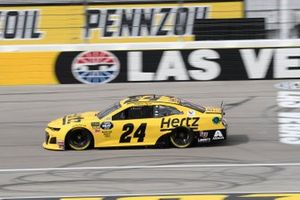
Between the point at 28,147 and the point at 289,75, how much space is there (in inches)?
351

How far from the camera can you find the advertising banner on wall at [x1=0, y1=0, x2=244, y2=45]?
2361 centimetres

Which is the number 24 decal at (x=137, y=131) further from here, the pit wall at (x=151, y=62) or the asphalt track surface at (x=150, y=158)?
the pit wall at (x=151, y=62)

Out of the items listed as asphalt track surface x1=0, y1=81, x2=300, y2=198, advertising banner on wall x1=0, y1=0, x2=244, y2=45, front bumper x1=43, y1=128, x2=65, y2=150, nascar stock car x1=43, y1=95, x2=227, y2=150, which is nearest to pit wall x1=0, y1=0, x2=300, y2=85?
asphalt track surface x1=0, y1=81, x2=300, y2=198

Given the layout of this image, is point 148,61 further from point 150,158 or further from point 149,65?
point 150,158

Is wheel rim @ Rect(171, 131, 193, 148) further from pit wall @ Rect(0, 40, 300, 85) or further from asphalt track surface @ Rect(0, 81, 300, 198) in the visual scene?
pit wall @ Rect(0, 40, 300, 85)

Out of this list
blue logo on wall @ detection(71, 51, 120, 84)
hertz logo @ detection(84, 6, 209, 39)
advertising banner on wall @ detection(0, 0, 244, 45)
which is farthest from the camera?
hertz logo @ detection(84, 6, 209, 39)

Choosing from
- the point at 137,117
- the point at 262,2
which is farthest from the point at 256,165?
the point at 262,2

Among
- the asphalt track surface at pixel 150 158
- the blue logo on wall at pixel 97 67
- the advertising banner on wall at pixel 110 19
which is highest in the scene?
the advertising banner on wall at pixel 110 19

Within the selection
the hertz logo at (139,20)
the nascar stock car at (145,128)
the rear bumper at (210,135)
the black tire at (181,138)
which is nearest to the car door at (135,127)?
the nascar stock car at (145,128)

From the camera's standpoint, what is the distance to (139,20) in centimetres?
2500

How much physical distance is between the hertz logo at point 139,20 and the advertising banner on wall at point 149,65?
3.44 m

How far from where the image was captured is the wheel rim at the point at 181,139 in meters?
13.3

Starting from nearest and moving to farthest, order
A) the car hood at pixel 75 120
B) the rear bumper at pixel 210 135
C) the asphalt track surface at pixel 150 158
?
the asphalt track surface at pixel 150 158, the rear bumper at pixel 210 135, the car hood at pixel 75 120

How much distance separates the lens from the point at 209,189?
10.1m
